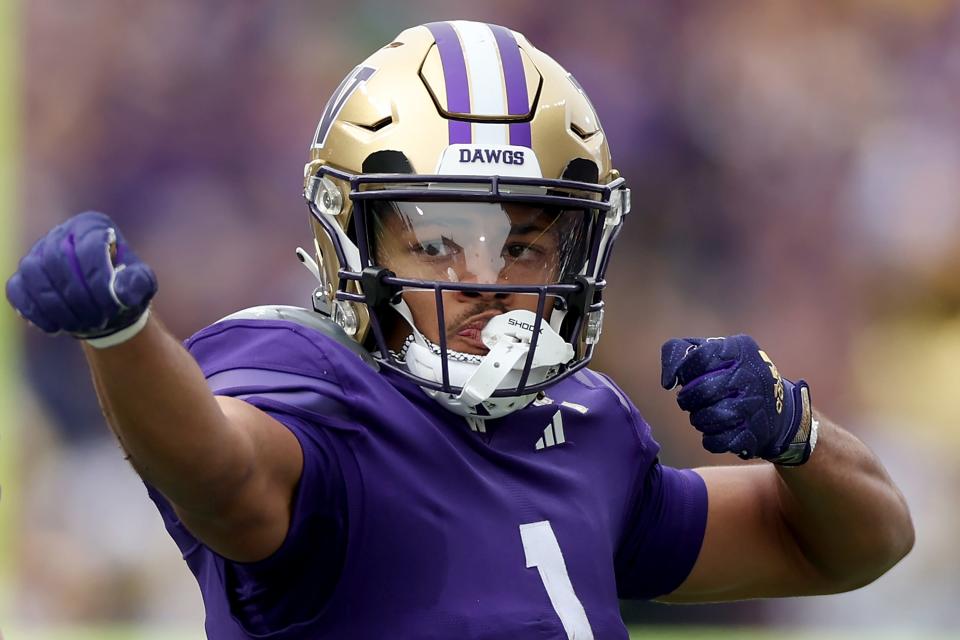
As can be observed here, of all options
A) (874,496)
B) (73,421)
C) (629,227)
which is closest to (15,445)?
(73,421)

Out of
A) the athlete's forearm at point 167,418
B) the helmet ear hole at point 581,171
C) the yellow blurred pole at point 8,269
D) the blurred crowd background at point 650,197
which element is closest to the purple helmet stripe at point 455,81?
the helmet ear hole at point 581,171

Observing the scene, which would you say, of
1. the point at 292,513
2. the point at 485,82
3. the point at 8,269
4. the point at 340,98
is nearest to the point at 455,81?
the point at 485,82

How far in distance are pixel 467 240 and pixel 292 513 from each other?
42 cm

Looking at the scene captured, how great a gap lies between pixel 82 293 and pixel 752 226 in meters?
2.60

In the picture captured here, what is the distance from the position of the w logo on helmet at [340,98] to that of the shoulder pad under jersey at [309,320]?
237mm

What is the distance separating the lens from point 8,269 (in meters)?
3.36

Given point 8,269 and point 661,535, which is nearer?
point 661,535

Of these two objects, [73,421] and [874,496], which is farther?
[73,421]

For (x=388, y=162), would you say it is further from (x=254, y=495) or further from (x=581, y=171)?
(x=254, y=495)

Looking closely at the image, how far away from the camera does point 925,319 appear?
3568 mm

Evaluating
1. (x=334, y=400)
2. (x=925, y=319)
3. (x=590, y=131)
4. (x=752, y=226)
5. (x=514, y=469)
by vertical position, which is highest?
(x=590, y=131)

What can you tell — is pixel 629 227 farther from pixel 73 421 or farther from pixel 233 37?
pixel 73 421

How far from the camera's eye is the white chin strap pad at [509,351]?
1578 millimetres

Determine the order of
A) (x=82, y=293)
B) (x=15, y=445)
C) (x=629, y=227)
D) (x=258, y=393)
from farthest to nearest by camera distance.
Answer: (x=629, y=227), (x=15, y=445), (x=258, y=393), (x=82, y=293)
